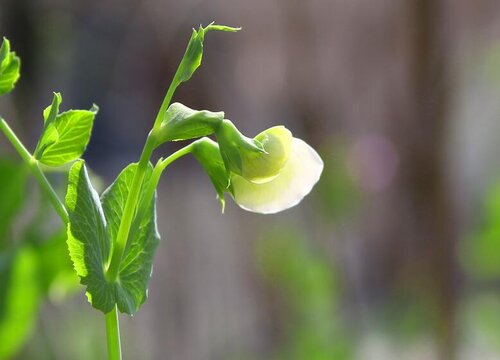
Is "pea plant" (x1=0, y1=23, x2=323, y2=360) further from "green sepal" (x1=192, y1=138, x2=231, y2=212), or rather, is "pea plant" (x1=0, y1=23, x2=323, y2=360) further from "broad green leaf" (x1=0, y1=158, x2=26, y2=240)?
"broad green leaf" (x1=0, y1=158, x2=26, y2=240)

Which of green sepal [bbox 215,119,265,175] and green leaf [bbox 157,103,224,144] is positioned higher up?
green leaf [bbox 157,103,224,144]

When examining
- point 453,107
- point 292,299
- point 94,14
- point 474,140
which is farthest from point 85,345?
point 474,140

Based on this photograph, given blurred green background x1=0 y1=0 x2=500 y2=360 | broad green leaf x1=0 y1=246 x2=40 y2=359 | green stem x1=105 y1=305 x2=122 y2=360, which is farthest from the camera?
blurred green background x1=0 y1=0 x2=500 y2=360

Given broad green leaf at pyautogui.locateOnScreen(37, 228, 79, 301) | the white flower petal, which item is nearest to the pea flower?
the white flower petal

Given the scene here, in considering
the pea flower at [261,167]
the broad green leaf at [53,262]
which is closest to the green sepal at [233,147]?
the pea flower at [261,167]

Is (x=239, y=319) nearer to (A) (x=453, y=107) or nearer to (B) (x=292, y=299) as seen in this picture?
(B) (x=292, y=299)

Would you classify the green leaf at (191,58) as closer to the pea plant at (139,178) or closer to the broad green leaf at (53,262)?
the pea plant at (139,178)
